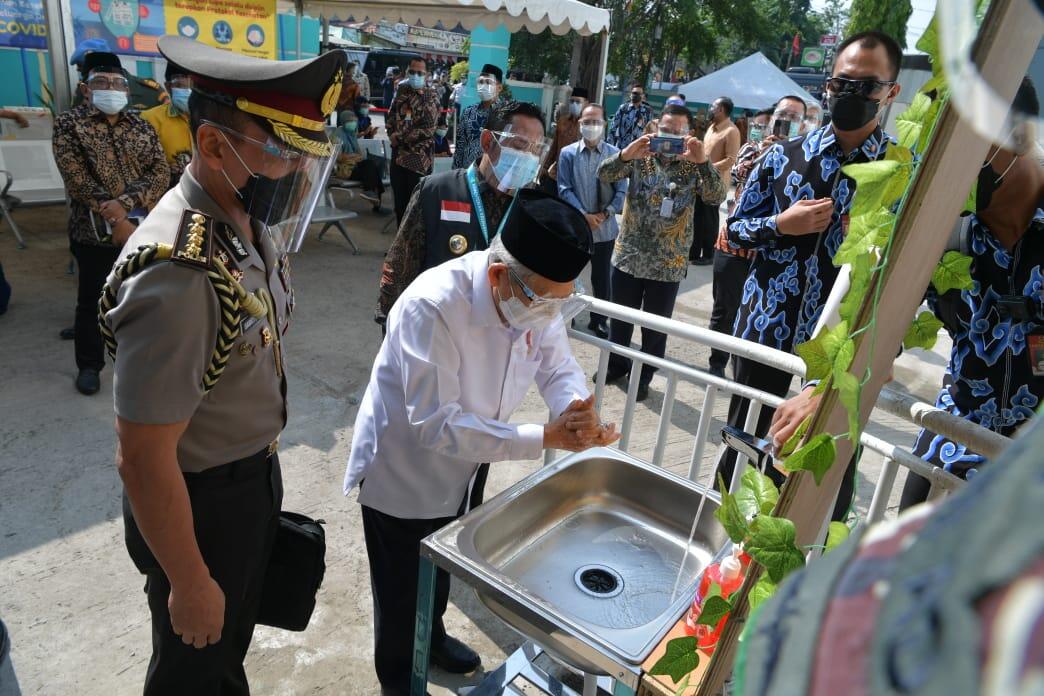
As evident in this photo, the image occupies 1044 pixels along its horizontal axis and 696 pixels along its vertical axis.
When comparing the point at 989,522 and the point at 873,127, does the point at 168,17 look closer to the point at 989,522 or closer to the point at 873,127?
the point at 873,127

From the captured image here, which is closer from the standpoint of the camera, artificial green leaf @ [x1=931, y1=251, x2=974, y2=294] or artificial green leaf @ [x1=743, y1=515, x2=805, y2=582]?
artificial green leaf @ [x1=743, y1=515, x2=805, y2=582]

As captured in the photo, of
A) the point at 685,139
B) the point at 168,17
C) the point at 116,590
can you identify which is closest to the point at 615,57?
the point at 168,17

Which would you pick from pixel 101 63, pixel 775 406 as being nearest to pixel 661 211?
pixel 775 406

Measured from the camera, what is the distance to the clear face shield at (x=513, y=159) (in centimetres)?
322

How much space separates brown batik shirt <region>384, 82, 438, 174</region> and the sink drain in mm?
6309

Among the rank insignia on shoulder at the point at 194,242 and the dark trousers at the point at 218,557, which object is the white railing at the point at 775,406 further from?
the rank insignia on shoulder at the point at 194,242

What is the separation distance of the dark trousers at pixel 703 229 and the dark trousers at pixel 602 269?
0.97 metres

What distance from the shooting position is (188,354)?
1.27 m

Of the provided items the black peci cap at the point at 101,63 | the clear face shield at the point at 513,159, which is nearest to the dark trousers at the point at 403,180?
the black peci cap at the point at 101,63

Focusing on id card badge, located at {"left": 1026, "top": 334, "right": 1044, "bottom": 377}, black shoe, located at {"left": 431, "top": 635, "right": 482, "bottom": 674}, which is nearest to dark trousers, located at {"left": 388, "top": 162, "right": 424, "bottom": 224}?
black shoe, located at {"left": 431, "top": 635, "right": 482, "bottom": 674}

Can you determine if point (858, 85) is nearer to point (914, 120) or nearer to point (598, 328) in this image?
point (914, 120)

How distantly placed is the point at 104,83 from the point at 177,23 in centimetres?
320

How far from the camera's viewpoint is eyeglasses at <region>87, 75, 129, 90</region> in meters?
3.96

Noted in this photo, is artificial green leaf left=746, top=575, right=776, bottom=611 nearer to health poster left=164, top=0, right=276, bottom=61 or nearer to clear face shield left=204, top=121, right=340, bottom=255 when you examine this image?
clear face shield left=204, top=121, right=340, bottom=255
